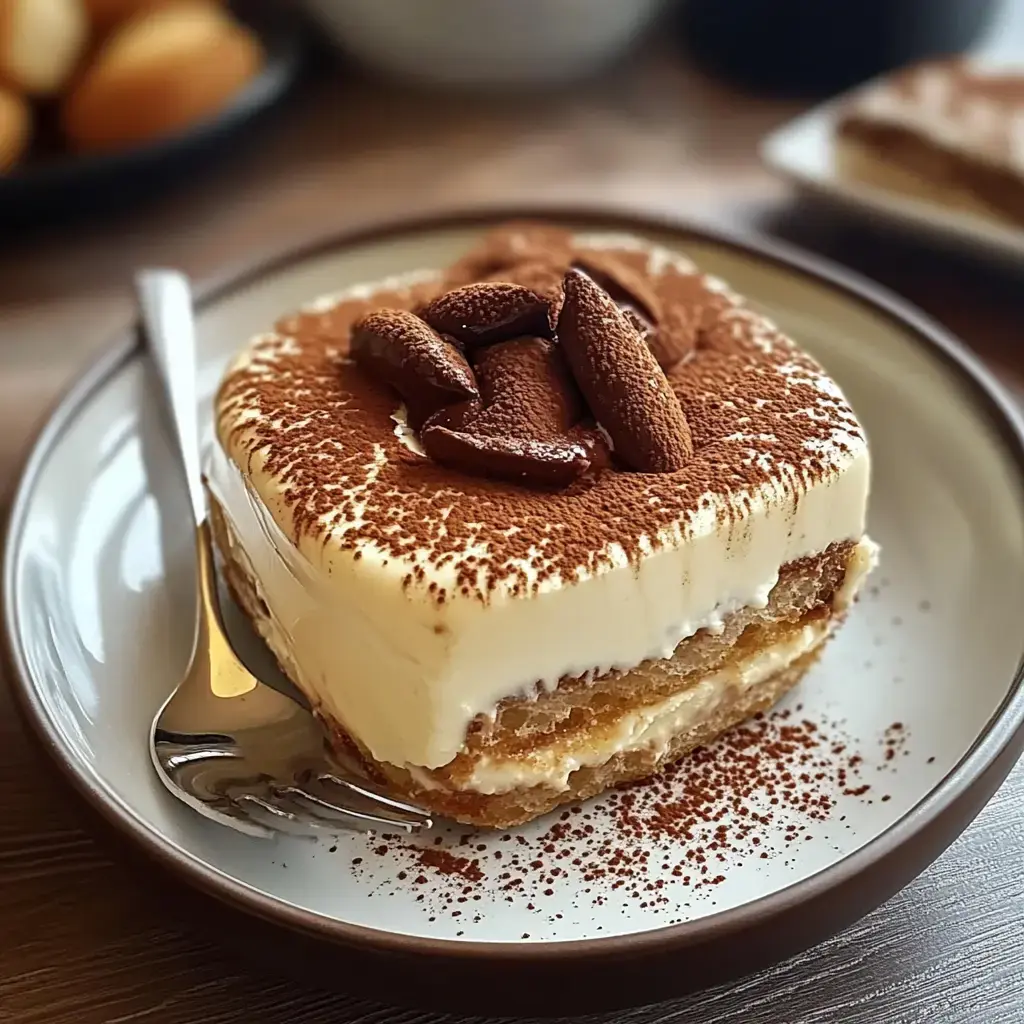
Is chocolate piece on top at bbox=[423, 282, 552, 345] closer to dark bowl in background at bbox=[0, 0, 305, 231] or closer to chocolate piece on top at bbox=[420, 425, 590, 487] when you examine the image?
chocolate piece on top at bbox=[420, 425, 590, 487]

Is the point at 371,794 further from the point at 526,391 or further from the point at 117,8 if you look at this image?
the point at 117,8

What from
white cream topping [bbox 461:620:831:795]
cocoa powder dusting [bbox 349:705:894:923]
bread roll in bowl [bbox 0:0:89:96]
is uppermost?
bread roll in bowl [bbox 0:0:89:96]

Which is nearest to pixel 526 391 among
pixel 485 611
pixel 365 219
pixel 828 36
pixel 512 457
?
pixel 512 457

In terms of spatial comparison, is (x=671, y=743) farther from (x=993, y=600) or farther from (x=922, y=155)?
(x=922, y=155)

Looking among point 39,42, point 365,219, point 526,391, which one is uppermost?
point 39,42

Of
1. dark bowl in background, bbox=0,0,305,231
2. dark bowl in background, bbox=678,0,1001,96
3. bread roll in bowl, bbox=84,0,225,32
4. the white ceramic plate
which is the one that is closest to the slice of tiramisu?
the white ceramic plate

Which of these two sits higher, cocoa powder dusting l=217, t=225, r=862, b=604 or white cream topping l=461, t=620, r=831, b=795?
cocoa powder dusting l=217, t=225, r=862, b=604
